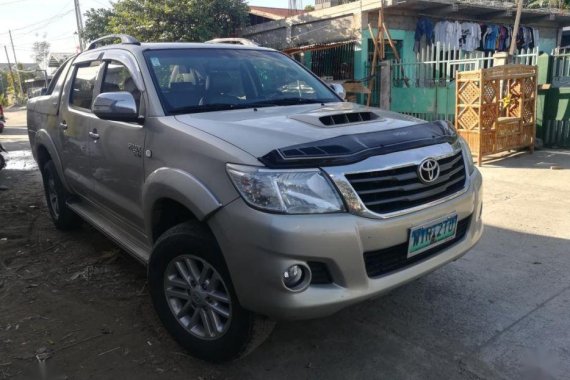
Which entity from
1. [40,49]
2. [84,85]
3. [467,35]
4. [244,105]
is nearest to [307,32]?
[467,35]

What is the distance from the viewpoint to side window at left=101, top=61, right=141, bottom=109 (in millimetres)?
3211

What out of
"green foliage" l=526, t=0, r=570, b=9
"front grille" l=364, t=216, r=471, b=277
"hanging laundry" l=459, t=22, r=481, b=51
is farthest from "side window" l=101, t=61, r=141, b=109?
"green foliage" l=526, t=0, r=570, b=9

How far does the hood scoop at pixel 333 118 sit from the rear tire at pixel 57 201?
298 cm

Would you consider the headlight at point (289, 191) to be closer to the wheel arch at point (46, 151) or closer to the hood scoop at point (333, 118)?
the hood scoop at point (333, 118)

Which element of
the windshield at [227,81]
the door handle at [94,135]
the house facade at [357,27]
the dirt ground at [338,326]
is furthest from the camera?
the house facade at [357,27]

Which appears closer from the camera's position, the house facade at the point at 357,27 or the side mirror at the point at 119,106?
the side mirror at the point at 119,106

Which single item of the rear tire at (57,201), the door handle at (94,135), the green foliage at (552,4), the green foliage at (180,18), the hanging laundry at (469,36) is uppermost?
the green foliage at (552,4)

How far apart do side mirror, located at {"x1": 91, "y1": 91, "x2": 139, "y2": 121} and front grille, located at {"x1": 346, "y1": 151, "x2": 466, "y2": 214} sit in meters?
1.47

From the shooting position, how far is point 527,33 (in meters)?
17.9

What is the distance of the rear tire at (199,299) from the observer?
8.00ft

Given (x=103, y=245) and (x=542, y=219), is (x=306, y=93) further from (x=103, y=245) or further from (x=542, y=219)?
(x=542, y=219)

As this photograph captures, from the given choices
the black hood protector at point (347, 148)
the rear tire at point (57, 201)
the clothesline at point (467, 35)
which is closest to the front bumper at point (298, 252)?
the black hood protector at point (347, 148)

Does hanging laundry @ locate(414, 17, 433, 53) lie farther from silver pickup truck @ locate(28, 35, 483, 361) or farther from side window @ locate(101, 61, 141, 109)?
side window @ locate(101, 61, 141, 109)

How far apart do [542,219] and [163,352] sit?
415cm
